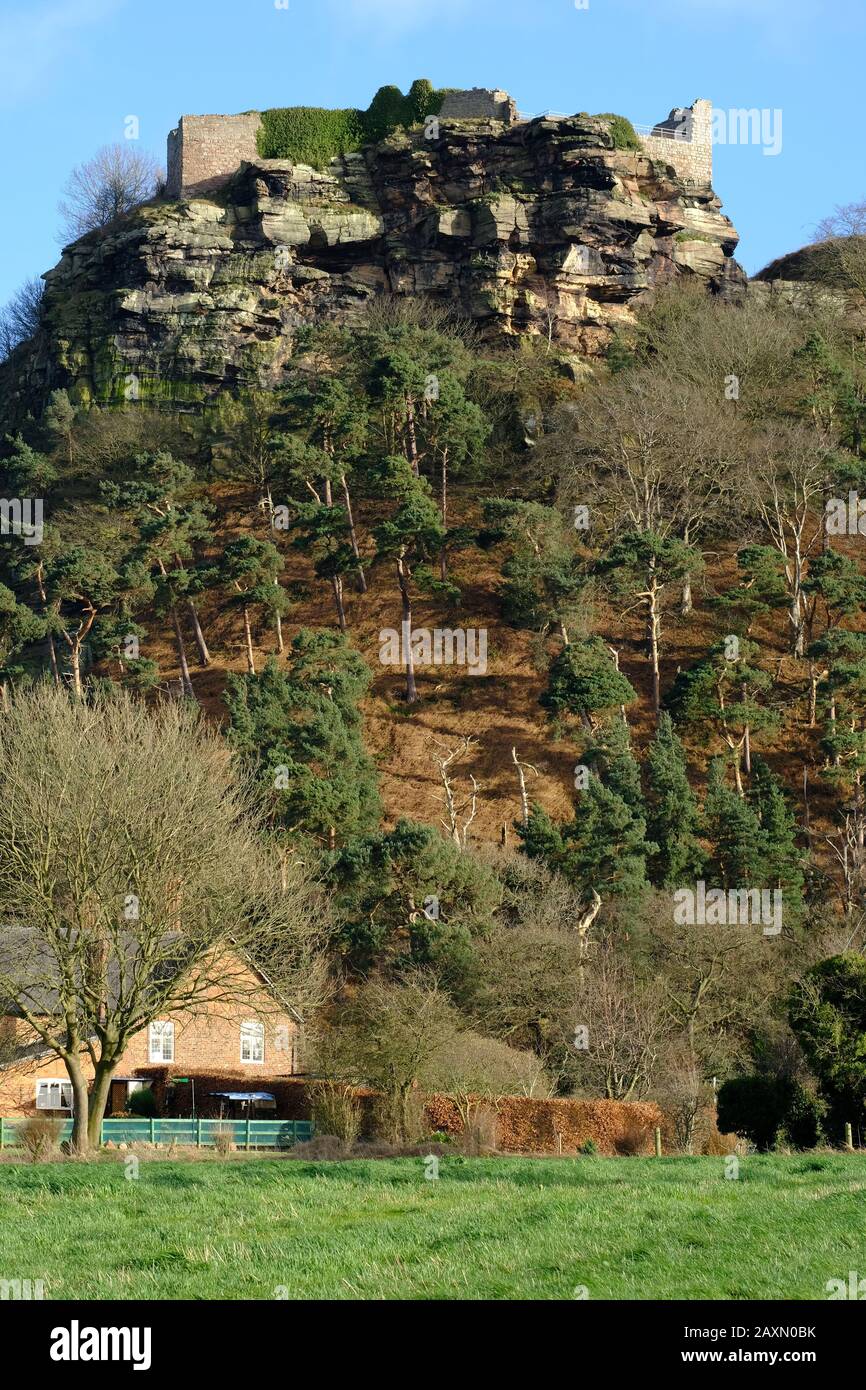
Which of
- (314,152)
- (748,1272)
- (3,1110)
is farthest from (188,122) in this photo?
(748,1272)

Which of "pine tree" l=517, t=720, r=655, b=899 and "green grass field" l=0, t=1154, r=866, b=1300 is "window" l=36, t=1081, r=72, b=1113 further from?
"green grass field" l=0, t=1154, r=866, b=1300

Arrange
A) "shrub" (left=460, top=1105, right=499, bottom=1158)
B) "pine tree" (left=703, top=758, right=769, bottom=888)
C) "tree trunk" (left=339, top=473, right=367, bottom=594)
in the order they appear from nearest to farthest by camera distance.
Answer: "shrub" (left=460, top=1105, right=499, bottom=1158), "pine tree" (left=703, top=758, right=769, bottom=888), "tree trunk" (left=339, top=473, right=367, bottom=594)

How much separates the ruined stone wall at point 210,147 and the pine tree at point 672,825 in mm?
55723

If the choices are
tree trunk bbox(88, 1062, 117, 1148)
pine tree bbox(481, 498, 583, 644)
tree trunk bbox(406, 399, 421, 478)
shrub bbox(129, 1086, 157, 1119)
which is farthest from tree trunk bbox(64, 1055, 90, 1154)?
tree trunk bbox(406, 399, 421, 478)

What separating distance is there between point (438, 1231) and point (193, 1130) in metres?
22.0

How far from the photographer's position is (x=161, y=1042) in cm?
4419

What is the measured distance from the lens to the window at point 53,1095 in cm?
4138

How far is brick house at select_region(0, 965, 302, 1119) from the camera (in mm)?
37812

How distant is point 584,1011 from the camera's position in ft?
128

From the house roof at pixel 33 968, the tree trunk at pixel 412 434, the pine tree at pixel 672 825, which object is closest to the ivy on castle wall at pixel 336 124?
the tree trunk at pixel 412 434

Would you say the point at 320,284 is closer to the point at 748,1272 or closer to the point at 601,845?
the point at 601,845

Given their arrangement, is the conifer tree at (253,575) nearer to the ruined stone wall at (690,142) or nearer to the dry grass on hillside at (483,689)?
the dry grass on hillside at (483,689)

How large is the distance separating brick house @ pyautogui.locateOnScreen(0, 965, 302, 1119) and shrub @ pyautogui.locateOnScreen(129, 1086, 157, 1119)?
0.75 feet

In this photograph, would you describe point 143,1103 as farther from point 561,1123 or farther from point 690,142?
point 690,142
